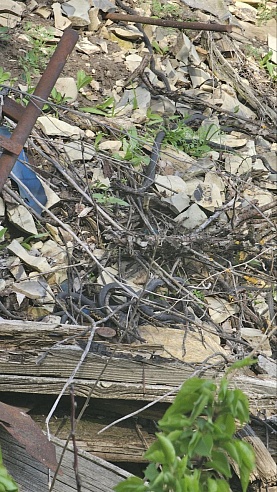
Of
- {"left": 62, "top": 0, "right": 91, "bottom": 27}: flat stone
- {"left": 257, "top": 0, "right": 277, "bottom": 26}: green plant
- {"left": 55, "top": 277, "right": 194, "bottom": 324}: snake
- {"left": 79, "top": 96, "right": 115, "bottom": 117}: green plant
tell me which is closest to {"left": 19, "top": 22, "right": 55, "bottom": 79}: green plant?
{"left": 62, "top": 0, "right": 91, "bottom": 27}: flat stone

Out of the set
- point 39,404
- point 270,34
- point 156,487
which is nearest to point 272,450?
point 39,404

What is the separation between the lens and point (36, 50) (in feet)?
14.9

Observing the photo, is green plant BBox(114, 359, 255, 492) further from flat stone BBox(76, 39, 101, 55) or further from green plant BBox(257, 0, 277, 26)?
green plant BBox(257, 0, 277, 26)

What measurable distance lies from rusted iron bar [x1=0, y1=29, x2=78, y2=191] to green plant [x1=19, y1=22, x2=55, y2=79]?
130 cm

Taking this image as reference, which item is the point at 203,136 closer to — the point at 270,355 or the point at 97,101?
the point at 97,101

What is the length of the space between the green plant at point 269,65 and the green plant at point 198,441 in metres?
4.82

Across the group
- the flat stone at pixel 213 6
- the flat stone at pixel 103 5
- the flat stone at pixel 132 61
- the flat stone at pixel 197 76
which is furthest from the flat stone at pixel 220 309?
the flat stone at pixel 213 6

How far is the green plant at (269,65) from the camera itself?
570 centimetres

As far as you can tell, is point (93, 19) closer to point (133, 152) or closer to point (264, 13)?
point (133, 152)

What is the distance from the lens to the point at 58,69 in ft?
9.73

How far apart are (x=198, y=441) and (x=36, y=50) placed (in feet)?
12.4

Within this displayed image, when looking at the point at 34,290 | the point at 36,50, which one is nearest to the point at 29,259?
the point at 34,290

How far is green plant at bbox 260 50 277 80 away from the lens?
5.70 meters

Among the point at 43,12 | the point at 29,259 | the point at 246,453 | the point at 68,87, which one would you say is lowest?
the point at 29,259
